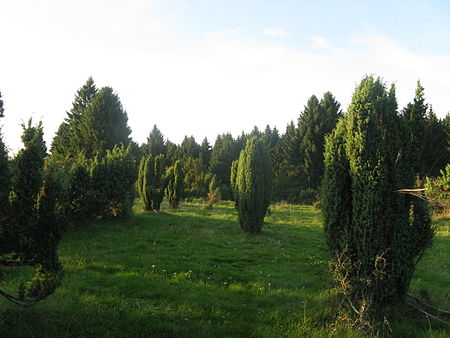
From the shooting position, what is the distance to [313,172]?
3534cm

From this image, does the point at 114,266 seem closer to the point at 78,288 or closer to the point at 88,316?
the point at 78,288

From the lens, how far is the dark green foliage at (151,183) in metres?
18.1

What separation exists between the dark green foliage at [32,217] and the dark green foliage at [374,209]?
4485 millimetres

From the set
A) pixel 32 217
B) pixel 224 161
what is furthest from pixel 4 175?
pixel 224 161

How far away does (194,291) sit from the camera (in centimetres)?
573

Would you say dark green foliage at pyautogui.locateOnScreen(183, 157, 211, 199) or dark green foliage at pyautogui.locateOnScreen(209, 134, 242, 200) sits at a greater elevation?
dark green foliage at pyautogui.locateOnScreen(209, 134, 242, 200)

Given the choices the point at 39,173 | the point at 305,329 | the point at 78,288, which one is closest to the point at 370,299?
the point at 305,329

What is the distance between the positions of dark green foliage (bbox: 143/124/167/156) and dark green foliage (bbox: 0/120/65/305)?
Answer: 45187mm

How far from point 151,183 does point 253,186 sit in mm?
8540

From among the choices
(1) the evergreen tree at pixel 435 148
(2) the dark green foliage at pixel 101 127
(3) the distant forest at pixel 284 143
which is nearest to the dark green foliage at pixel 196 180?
(3) the distant forest at pixel 284 143

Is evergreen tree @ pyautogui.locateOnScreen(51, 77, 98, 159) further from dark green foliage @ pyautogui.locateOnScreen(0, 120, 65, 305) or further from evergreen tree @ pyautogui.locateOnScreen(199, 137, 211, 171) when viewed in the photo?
dark green foliage @ pyautogui.locateOnScreen(0, 120, 65, 305)

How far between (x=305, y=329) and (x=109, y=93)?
32.1m

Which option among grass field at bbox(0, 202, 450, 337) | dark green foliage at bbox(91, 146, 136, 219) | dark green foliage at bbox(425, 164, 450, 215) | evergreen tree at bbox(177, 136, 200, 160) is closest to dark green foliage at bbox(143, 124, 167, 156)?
evergreen tree at bbox(177, 136, 200, 160)

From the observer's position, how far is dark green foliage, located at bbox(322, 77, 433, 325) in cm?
534
